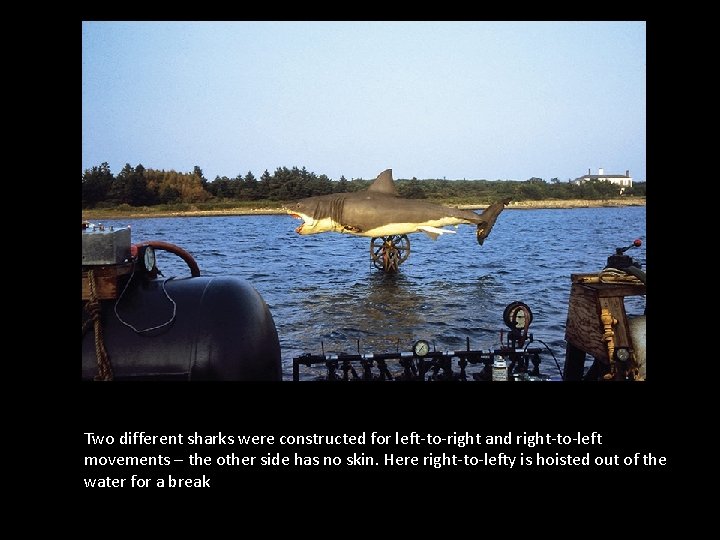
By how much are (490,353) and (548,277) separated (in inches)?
765

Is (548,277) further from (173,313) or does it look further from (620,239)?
(173,313)

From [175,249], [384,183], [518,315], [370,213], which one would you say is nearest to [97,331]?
[175,249]

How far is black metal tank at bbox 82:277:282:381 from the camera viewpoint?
4375 mm

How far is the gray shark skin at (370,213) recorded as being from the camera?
906cm

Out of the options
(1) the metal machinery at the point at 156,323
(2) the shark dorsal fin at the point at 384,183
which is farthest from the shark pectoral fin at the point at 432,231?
(1) the metal machinery at the point at 156,323

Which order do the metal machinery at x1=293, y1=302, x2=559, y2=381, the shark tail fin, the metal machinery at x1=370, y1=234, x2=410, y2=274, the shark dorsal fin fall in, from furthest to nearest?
the metal machinery at x1=370, y1=234, x2=410, y2=274, the shark tail fin, the shark dorsal fin, the metal machinery at x1=293, y1=302, x2=559, y2=381

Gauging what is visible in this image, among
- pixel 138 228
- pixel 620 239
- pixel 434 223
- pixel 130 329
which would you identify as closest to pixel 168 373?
pixel 130 329

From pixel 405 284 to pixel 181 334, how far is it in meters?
19.0

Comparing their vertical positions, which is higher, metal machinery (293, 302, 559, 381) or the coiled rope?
the coiled rope

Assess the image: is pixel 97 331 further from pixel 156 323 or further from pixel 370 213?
pixel 370 213

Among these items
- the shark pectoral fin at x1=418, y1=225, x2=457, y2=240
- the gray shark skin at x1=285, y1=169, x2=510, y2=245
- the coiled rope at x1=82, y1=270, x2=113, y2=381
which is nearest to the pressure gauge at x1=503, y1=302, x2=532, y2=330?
the gray shark skin at x1=285, y1=169, x2=510, y2=245

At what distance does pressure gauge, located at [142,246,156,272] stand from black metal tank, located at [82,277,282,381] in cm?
13

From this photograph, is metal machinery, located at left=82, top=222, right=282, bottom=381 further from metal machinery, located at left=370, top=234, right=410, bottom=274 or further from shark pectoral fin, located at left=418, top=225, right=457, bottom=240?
metal machinery, located at left=370, top=234, right=410, bottom=274

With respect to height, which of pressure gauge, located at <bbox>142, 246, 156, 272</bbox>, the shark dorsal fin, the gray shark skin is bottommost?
pressure gauge, located at <bbox>142, 246, 156, 272</bbox>
